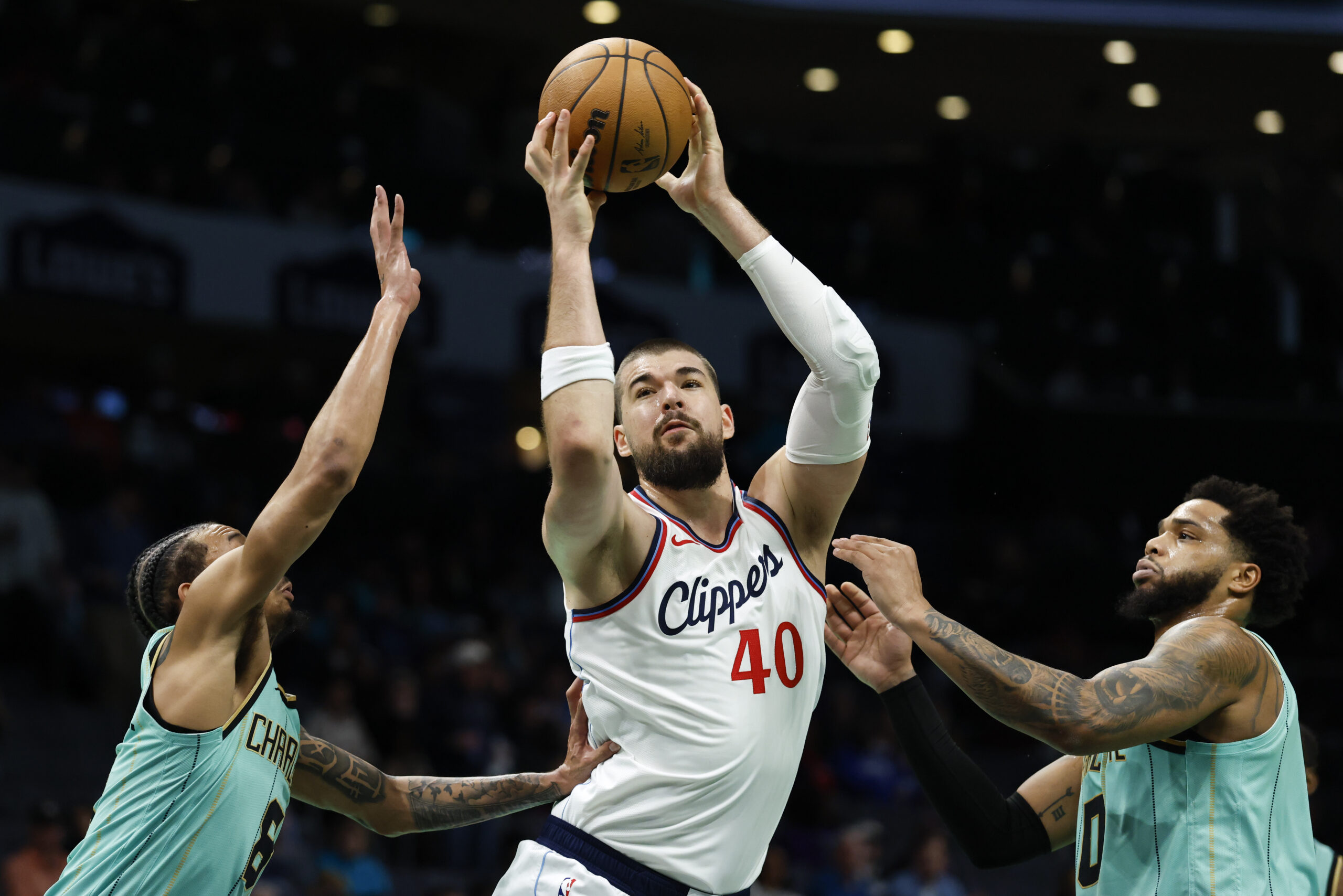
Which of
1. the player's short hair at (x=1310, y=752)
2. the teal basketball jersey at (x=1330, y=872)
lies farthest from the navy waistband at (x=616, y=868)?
the player's short hair at (x=1310, y=752)

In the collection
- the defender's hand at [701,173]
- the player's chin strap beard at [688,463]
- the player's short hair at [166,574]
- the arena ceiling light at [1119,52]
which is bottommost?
the player's short hair at [166,574]

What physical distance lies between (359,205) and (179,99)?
209cm

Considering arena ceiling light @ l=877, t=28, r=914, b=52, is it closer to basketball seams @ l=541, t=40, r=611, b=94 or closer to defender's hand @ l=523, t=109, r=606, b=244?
basketball seams @ l=541, t=40, r=611, b=94

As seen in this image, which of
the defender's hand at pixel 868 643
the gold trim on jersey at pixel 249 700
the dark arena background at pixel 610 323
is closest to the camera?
the gold trim on jersey at pixel 249 700

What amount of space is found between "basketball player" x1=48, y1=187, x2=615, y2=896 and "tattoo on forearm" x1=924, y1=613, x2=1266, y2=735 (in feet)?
3.72

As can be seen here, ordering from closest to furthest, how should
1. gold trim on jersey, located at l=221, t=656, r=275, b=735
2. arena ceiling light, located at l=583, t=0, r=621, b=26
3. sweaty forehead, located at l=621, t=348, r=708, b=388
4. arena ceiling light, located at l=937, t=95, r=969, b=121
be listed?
gold trim on jersey, located at l=221, t=656, r=275, b=735 < sweaty forehead, located at l=621, t=348, r=708, b=388 < arena ceiling light, located at l=583, t=0, r=621, b=26 < arena ceiling light, located at l=937, t=95, r=969, b=121

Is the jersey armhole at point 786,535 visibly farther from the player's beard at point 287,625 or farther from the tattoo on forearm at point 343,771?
the tattoo on forearm at point 343,771

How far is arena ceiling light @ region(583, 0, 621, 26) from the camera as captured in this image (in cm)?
1728

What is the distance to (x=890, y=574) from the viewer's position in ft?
13.8

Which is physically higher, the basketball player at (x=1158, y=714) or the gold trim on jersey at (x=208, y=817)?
the basketball player at (x=1158, y=714)

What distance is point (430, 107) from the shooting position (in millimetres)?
17500

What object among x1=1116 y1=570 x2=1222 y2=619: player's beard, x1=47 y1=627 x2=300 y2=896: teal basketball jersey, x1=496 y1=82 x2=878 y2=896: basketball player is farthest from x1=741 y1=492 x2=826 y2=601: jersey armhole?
x1=47 y1=627 x2=300 y2=896: teal basketball jersey

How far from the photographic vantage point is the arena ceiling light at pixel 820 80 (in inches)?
781

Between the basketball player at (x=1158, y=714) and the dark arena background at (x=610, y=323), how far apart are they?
18.5 feet
